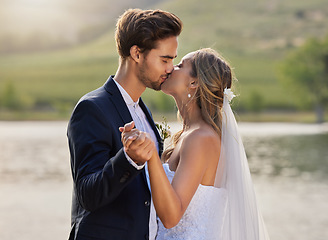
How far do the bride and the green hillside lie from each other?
230ft

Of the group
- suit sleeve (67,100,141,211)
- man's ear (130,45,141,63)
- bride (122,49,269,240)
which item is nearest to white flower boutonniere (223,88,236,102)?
bride (122,49,269,240)

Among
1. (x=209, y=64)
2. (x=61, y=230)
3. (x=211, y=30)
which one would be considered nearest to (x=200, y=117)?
(x=209, y=64)

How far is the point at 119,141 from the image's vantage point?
2.96 meters

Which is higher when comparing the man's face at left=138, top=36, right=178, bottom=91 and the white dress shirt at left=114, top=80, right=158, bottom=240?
the man's face at left=138, top=36, right=178, bottom=91

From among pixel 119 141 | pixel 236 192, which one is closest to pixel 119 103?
pixel 119 141

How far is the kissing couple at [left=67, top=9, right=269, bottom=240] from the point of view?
8.82ft

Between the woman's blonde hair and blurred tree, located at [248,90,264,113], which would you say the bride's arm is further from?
blurred tree, located at [248,90,264,113]

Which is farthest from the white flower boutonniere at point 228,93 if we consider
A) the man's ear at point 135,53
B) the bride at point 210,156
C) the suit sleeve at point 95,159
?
the suit sleeve at point 95,159

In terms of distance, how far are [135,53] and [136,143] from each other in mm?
942

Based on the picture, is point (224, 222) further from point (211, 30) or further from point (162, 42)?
point (211, 30)

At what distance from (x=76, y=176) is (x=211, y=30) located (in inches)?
5525

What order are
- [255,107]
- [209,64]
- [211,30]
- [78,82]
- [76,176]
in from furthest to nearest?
[211,30] → [78,82] → [255,107] → [209,64] → [76,176]

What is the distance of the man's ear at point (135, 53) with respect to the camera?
319 cm

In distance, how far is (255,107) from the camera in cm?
8850
